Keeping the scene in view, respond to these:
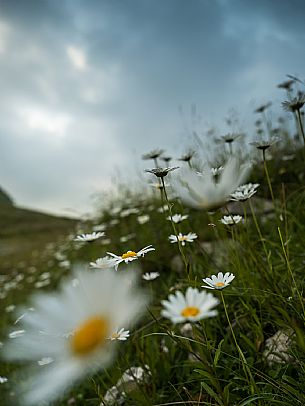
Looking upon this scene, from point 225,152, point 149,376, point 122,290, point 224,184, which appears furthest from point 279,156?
point 122,290

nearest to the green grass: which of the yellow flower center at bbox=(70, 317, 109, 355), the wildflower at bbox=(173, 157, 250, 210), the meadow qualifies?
the meadow

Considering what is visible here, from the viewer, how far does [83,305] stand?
0.35m

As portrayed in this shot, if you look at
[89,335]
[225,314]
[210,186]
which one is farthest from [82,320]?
[225,314]

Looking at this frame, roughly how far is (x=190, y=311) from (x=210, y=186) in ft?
0.86

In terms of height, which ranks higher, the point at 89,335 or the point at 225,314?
the point at 89,335

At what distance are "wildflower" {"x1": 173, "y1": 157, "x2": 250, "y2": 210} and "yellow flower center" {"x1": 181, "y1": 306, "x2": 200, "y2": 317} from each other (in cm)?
24

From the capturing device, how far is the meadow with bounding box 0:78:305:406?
0.34m

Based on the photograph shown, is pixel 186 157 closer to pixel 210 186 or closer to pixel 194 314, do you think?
pixel 210 186

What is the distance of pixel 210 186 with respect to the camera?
627 mm

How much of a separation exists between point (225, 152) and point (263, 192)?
0.66 m

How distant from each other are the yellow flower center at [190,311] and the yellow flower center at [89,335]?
104 mm

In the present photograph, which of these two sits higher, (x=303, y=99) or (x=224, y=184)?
(x=303, y=99)

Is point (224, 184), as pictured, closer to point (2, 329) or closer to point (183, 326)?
point (183, 326)

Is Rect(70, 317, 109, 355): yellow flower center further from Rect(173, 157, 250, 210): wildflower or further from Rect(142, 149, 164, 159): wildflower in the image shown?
Rect(142, 149, 164, 159): wildflower
